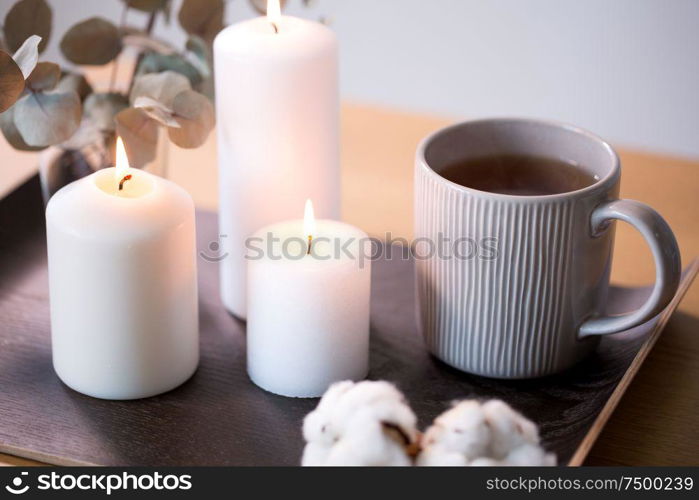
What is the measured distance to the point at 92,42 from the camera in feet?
2.05

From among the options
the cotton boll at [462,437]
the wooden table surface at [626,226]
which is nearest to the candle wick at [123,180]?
the wooden table surface at [626,226]

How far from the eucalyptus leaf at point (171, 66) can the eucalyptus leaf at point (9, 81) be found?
120mm

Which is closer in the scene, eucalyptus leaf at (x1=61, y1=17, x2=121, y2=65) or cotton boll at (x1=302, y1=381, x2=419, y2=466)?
→ cotton boll at (x1=302, y1=381, x2=419, y2=466)

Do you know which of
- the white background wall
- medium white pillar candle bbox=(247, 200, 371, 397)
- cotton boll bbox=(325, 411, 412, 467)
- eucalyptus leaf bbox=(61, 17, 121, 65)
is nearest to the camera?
cotton boll bbox=(325, 411, 412, 467)

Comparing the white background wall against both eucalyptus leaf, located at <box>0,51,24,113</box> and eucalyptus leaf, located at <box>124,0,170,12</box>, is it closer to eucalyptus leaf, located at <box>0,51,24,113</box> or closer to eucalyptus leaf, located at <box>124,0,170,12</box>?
eucalyptus leaf, located at <box>124,0,170,12</box>

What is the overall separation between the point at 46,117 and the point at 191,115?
0.27ft

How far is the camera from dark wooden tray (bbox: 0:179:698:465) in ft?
1.57

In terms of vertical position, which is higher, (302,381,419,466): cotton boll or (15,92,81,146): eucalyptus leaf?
(15,92,81,146): eucalyptus leaf

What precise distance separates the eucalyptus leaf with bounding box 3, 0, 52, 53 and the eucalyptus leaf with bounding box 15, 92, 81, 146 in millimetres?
40

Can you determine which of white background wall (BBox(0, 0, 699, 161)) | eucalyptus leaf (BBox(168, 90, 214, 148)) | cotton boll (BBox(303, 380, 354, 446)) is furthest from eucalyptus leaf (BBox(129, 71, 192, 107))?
white background wall (BBox(0, 0, 699, 161))

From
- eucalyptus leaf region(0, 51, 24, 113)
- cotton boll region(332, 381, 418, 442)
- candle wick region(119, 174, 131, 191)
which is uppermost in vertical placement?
eucalyptus leaf region(0, 51, 24, 113)

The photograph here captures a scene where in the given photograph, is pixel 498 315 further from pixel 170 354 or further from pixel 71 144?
pixel 71 144

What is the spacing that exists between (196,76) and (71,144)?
0.09 meters

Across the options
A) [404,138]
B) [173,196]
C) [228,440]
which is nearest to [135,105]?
[173,196]
